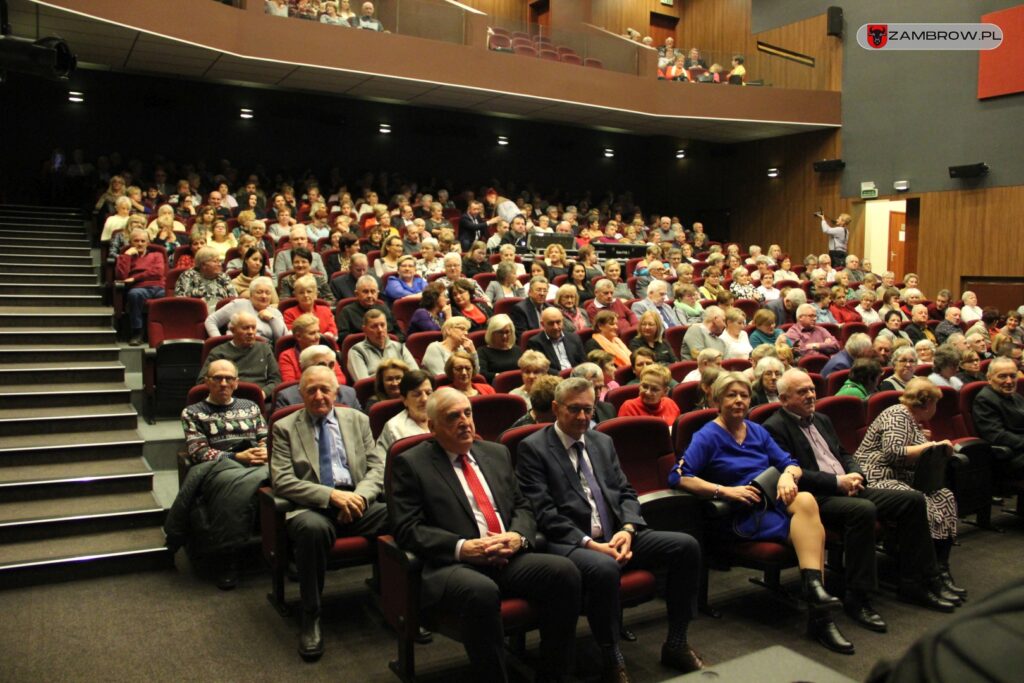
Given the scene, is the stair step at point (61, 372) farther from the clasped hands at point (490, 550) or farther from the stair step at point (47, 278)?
the clasped hands at point (490, 550)

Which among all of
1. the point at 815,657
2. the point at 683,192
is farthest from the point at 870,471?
the point at 683,192

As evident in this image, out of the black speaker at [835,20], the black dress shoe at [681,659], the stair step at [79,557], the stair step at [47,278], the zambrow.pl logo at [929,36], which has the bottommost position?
the black dress shoe at [681,659]

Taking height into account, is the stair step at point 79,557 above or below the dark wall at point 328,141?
below

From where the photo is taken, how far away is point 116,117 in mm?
9109

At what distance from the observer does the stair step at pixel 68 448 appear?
11.6ft

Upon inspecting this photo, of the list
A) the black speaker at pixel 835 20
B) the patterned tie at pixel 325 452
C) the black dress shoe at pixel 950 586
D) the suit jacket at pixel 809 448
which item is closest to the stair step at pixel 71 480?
the patterned tie at pixel 325 452

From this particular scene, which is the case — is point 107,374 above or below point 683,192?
below

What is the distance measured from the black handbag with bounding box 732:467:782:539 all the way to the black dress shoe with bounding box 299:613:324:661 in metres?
1.34

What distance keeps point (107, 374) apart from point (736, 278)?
4.96 meters

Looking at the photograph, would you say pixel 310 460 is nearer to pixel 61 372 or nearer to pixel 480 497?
pixel 480 497

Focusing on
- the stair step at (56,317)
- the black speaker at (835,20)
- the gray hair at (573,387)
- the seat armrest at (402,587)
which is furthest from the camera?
the black speaker at (835,20)

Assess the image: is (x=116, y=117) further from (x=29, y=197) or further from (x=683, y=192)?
(x=683, y=192)

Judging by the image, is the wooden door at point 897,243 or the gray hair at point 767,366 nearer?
the gray hair at point 767,366

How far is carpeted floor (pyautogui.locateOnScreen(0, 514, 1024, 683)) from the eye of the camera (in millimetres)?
2318
